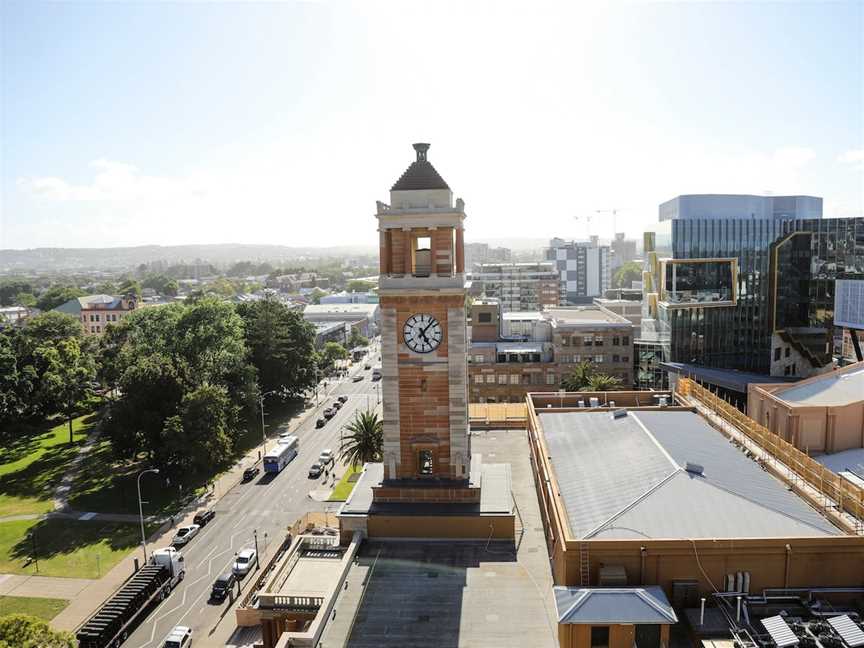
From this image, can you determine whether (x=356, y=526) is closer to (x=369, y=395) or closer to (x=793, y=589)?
(x=793, y=589)

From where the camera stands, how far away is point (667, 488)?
3422 cm

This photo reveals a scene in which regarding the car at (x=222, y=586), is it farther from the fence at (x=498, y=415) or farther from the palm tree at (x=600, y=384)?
the palm tree at (x=600, y=384)

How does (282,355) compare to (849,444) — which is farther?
(282,355)

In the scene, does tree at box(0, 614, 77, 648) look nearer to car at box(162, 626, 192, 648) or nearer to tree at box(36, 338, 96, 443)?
car at box(162, 626, 192, 648)

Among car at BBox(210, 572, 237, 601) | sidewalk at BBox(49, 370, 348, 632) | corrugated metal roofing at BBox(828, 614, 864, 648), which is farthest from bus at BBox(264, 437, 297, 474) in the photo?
corrugated metal roofing at BBox(828, 614, 864, 648)

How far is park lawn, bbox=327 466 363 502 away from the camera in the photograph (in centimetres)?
7619

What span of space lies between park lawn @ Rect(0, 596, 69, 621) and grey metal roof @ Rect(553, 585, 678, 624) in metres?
48.4

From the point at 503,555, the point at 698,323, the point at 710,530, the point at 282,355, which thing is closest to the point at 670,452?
the point at 710,530

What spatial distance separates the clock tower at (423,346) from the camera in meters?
41.5

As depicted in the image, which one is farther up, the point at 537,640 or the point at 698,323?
the point at 698,323

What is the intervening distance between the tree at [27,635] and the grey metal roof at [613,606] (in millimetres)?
30675

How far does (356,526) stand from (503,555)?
950 cm

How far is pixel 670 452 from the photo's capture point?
38562 millimetres

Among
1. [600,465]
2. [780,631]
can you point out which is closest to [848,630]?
[780,631]
